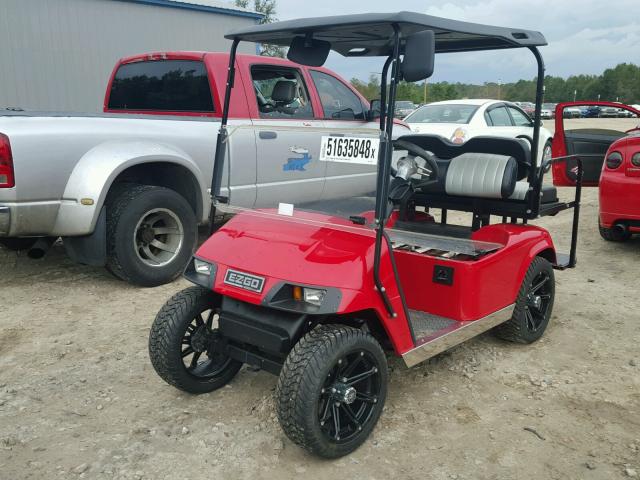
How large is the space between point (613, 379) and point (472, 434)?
44.9 inches

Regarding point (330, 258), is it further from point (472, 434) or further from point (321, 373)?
point (472, 434)

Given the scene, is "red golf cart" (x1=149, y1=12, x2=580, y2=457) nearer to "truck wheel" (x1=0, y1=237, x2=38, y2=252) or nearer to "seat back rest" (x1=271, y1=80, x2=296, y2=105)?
"seat back rest" (x1=271, y1=80, x2=296, y2=105)

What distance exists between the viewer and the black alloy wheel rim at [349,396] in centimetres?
274

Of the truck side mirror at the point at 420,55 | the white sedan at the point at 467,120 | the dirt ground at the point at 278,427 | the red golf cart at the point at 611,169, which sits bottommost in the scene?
the dirt ground at the point at 278,427

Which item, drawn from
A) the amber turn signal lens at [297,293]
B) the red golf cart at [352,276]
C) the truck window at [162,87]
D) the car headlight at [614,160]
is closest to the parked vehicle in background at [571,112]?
the car headlight at [614,160]

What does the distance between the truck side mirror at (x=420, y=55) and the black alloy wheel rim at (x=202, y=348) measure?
5.39ft

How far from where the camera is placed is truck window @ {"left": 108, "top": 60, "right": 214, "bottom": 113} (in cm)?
575

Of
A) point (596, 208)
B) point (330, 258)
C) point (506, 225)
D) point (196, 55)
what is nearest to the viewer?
point (330, 258)

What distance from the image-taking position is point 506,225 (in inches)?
160

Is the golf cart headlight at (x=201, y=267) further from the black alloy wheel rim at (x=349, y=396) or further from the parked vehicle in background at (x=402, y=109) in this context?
the parked vehicle in background at (x=402, y=109)

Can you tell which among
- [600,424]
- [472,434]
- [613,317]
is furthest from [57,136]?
[613,317]

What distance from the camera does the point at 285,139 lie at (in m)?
4.40

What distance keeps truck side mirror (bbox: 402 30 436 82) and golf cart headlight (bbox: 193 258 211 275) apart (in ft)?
4.48

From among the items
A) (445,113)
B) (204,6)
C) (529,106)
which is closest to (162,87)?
(529,106)
